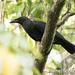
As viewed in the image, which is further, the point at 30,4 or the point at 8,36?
the point at 30,4

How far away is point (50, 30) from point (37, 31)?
1.87 metres

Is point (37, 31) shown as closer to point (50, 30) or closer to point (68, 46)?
point (68, 46)

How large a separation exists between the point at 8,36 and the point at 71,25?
3.80 metres

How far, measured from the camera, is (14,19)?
145 inches

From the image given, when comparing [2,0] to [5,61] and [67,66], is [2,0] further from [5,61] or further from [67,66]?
[5,61]

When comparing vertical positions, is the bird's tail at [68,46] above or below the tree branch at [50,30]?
below

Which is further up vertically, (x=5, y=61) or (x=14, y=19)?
(x=5, y=61)

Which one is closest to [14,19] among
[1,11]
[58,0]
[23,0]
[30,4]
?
[23,0]

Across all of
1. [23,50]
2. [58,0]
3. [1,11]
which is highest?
[23,50]

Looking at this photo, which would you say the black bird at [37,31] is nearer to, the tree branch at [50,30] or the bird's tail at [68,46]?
the bird's tail at [68,46]

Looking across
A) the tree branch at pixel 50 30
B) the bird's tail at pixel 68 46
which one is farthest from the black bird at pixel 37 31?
the tree branch at pixel 50 30

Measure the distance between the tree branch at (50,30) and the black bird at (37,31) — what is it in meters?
1.29

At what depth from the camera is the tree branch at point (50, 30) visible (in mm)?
1404

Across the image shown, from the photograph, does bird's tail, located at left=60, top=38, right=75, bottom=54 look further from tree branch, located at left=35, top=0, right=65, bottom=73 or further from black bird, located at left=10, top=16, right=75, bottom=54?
tree branch, located at left=35, top=0, right=65, bottom=73
